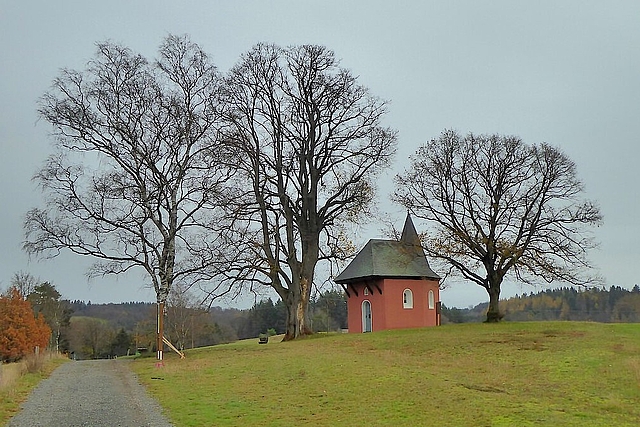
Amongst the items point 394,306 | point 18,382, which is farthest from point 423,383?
point 394,306

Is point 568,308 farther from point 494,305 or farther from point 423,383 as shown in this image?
point 423,383

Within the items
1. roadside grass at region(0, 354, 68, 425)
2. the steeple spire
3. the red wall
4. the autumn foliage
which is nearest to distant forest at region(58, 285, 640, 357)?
the red wall

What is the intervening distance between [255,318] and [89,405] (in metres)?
66.9

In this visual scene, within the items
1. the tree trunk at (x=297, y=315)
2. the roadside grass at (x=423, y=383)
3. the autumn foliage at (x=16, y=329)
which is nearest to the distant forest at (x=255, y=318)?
the tree trunk at (x=297, y=315)

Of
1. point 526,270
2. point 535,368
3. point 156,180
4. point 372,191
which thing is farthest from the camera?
point 372,191

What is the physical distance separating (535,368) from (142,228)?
61.1 ft

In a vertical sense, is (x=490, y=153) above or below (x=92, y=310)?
above

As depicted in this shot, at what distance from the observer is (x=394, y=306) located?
3928cm

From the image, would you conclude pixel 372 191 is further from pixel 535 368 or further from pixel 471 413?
pixel 471 413

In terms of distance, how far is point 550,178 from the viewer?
3484 centimetres

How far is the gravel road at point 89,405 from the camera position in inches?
476

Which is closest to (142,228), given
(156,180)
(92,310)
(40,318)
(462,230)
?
(156,180)

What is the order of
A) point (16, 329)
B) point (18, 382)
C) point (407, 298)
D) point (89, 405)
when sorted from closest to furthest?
1. point (89, 405)
2. point (18, 382)
3. point (16, 329)
4. point (407, 298)

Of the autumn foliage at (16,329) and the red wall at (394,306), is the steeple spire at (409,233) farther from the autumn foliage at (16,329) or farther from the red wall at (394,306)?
the autumn foliage at (16,329)
